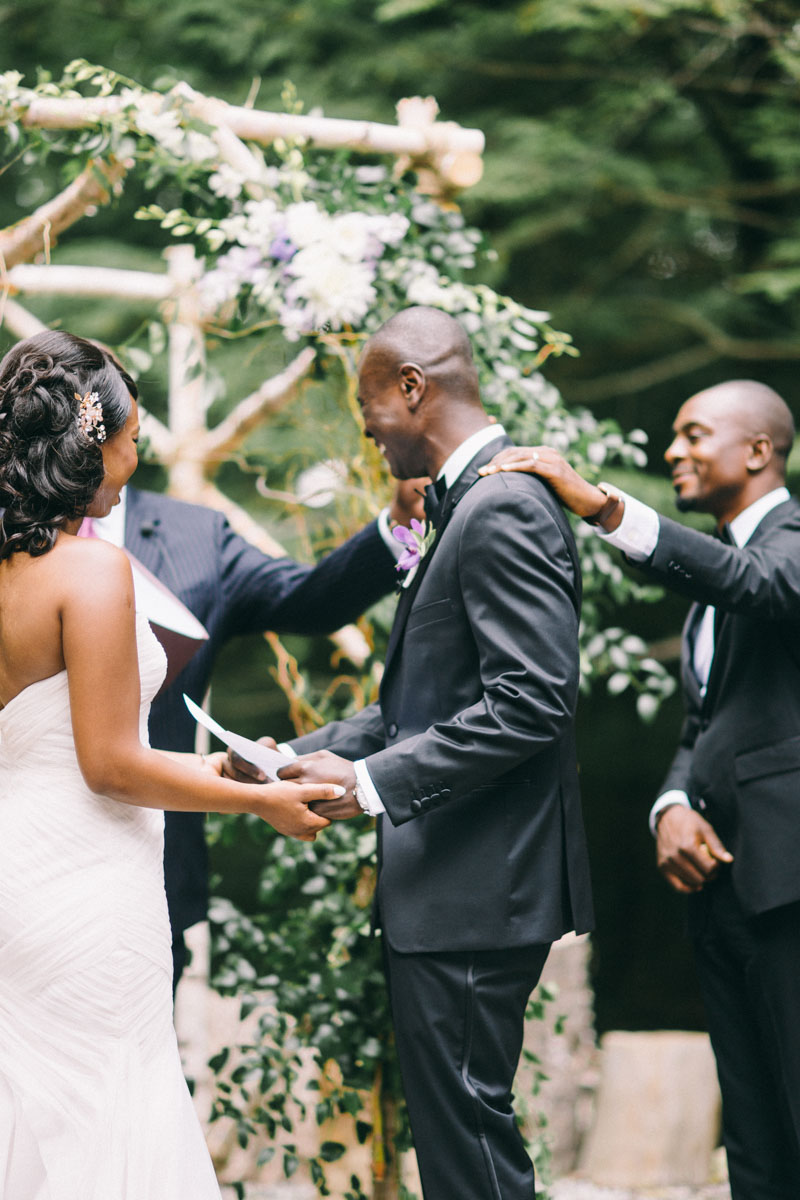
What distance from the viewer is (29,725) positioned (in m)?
2.20

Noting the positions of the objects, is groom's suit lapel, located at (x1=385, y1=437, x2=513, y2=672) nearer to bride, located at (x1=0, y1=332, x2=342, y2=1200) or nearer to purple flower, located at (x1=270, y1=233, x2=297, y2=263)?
bride, located at (x1=0, y1=332, x2=342, y2=1200)

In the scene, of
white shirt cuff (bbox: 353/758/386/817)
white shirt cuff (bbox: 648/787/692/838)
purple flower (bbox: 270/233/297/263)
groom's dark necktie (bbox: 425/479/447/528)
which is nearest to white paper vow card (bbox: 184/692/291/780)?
white shirt cuff (bbox: 353/758/386/817)

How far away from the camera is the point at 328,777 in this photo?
2.41m

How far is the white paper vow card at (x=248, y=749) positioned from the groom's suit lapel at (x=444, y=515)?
0.94 ft

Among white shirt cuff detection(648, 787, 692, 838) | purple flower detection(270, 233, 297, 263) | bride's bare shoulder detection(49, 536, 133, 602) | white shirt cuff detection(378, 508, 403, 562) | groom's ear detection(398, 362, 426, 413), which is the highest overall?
purple flower detection(270, 233, 297, 263)

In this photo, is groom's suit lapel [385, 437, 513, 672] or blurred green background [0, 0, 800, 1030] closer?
groom's suit lapel [385, 437, 513, 672]

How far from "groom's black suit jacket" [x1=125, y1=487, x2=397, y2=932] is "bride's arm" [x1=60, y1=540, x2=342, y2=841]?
67 cm

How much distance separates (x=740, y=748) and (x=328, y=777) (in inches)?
37.7

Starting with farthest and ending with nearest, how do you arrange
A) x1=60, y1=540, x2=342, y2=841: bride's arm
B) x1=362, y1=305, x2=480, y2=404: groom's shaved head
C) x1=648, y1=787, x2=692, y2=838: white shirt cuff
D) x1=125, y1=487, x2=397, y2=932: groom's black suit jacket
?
x1=648, y1=787, x2=692, y2=838: white shirt cuff
x1=125, y1=487, x2=397, y2=932: groom's black suit jacket
x1=362, y1=305, x2=480, y2=404: groom's shaved head
x1=60, y1=540, x2=342, y2=841: bride's arm

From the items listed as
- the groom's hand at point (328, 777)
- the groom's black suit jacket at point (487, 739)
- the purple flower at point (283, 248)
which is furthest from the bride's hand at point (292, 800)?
the purple flower at point (283, 248)

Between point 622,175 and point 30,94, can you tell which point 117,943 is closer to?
point 30,94

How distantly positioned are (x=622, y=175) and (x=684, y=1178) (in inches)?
162

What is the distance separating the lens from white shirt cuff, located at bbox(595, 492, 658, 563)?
8.37 feet

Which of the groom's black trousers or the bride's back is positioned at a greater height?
the bride's back
